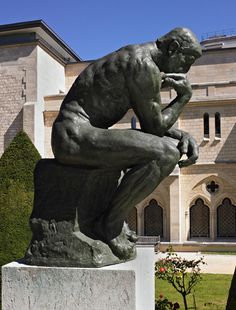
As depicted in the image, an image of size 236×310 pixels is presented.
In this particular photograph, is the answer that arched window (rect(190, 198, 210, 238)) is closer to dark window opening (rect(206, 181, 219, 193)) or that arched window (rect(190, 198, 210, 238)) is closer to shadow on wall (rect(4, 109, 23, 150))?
dark window opening (rect(206, 181, 219, 193))

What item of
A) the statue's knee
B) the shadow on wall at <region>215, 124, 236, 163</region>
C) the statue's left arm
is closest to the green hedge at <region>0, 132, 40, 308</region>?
the statue's left arm

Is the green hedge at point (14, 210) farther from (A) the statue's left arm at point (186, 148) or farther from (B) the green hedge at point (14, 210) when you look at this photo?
(A) the statue's left arm at point (186, 148)

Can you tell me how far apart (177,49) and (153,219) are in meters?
20.1

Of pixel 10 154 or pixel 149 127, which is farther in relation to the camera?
pixel 10 154

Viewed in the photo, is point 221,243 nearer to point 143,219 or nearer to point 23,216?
point 143,219

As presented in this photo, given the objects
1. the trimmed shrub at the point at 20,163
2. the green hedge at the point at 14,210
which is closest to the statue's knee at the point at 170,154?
the green hedge at the point at 14,210

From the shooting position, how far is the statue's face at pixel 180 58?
3221 mm

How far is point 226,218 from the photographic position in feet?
73.0

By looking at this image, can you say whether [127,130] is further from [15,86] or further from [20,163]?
[15,86]

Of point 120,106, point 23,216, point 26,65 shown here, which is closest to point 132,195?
point 120,106

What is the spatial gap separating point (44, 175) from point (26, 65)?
23329mm

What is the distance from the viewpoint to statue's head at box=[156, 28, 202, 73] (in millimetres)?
3199

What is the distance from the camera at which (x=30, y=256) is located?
3236 mm

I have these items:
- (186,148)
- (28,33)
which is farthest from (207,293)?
(28,33)
